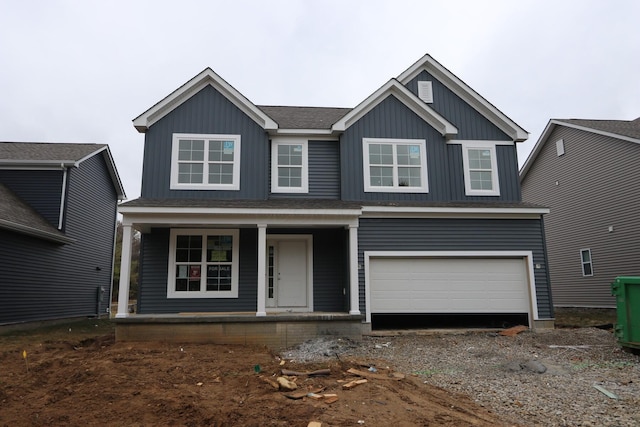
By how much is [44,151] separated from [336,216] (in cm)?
1267

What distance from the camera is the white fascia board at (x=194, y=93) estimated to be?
38.1ft

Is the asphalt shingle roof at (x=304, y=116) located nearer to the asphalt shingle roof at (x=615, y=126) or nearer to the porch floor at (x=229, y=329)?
the porch floor at (x=229, y=329)

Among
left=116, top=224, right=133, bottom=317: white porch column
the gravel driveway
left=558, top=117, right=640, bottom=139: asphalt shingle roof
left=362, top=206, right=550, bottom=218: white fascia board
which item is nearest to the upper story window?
left=362, top=206, right=550, bottom=218: white fascia board

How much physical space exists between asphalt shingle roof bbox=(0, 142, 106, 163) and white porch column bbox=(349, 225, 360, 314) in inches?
436

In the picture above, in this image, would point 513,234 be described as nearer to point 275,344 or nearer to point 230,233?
point 275,344

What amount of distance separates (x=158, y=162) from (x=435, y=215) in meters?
7.73

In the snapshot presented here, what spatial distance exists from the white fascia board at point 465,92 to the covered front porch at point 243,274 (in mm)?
5569

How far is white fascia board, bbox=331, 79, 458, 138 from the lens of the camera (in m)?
12.2

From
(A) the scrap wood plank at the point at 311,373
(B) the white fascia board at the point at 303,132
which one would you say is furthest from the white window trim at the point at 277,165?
(A) the scrap wood plank at the point at 311,373

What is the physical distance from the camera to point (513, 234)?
1163cm

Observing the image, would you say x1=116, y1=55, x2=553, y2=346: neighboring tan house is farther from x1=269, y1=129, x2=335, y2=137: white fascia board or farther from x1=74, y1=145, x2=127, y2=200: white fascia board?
x1=74, y1=145, x2=127, y2=200: white fascia board

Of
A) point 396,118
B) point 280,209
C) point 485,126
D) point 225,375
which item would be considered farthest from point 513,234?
point 225,375

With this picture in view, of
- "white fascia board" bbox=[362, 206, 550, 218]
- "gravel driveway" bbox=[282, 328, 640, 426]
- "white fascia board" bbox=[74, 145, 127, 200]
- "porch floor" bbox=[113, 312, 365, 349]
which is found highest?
"white fascia board" bbox=[74, 145, 127, 200]

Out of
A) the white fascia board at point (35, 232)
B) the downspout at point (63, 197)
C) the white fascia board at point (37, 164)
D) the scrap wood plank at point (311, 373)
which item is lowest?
the scrap wood plank at point (311, 373)
